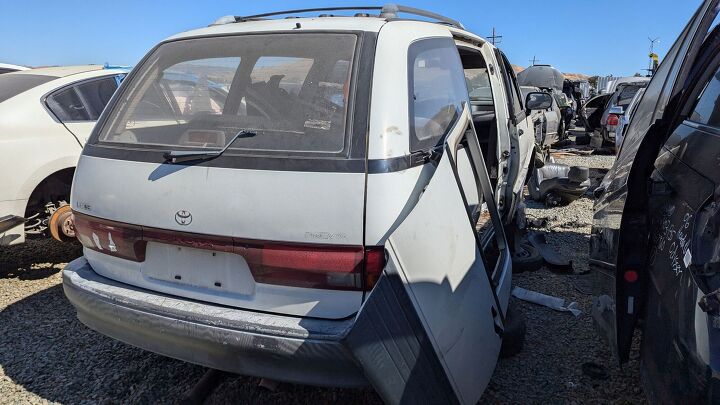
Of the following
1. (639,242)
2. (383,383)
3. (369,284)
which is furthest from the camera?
(639,242)

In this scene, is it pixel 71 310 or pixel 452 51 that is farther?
pixel 71 310

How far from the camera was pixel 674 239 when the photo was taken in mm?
2010

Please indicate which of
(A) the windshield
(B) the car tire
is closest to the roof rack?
(B) the car tire

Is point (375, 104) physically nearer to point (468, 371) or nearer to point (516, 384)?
point (468, 371)

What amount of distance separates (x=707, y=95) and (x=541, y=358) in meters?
1.74

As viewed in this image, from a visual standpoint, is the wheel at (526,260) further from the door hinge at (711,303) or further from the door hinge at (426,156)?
the door hinge at (711,303)

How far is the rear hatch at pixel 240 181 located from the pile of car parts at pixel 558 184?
16.6 ft

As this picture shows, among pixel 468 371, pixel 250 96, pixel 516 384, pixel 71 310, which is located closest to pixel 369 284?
pixel 468 371

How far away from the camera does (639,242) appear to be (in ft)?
7.62

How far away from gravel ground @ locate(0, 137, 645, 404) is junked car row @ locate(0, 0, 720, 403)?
20.2 inches

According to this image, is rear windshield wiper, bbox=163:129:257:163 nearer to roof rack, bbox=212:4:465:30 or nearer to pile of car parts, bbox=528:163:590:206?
roof rack, bbox=212:4:465:30

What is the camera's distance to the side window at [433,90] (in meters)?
2.30

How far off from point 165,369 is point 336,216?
178cm

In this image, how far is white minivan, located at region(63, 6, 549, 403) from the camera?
1.96m
